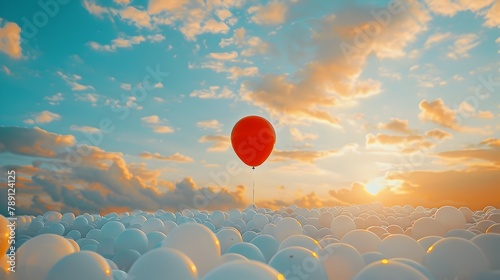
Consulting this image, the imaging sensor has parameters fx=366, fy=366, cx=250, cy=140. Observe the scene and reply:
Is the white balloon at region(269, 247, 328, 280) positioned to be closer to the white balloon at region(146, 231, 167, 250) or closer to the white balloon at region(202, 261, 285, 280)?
the white balloon at region(202, 261, 285, 280)

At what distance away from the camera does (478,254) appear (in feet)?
15.1

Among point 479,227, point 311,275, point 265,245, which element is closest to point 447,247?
point 311,275

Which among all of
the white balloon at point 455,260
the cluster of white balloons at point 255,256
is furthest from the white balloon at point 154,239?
the white balloon at point 455,260

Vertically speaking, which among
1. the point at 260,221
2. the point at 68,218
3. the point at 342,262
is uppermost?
the point at 68,218

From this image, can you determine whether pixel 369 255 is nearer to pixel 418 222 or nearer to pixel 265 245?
pixel 265 245

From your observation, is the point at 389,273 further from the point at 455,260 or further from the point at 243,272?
the point at 455,260

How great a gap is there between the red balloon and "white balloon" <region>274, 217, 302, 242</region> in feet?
19.0


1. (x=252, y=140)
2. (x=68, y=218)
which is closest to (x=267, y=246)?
(x=252, y=140)

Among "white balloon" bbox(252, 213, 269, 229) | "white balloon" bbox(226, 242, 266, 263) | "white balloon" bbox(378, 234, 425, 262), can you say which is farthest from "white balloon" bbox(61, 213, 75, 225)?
"white balloon" bbox(378, 234, 425, 262)

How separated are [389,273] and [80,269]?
318 centimetres

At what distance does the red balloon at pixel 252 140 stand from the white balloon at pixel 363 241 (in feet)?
25.8

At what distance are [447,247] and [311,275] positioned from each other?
6.09ft

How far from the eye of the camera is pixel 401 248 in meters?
5.70

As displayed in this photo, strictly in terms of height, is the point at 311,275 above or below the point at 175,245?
below
